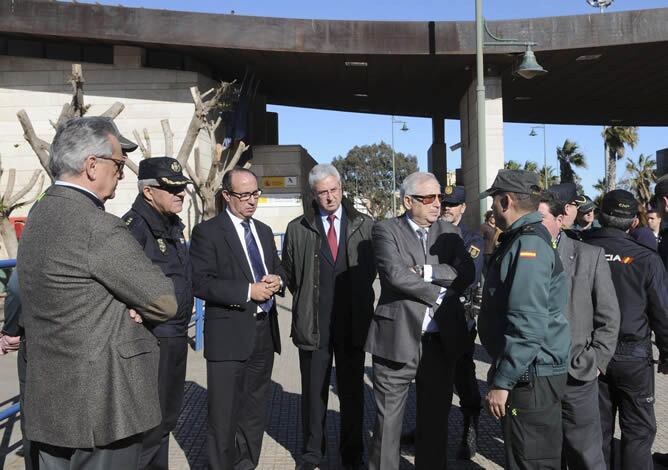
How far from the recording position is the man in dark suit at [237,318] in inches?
157

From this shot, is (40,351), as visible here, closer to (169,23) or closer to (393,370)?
(393,370)

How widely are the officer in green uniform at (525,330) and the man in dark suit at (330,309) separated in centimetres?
152

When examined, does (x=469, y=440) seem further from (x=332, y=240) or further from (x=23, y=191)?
(x=23, y=191)

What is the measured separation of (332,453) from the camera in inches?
187

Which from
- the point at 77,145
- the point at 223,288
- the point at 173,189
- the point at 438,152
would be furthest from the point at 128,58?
the point at 77,145

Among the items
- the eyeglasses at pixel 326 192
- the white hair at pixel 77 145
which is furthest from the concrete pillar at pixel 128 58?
the white hair at pixel 77 145

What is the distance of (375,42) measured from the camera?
57.4ft

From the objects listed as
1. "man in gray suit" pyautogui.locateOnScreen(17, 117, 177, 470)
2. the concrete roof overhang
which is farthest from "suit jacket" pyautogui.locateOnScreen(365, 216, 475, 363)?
the concrete roof overhang

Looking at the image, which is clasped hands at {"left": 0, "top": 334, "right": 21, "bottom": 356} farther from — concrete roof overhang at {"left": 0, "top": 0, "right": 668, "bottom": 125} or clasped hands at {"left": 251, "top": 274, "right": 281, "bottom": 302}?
concrete roof overhang at {"left": 0, "top": 0, "right": 668, "bottom": 125}

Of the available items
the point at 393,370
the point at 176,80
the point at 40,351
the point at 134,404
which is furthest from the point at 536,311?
the point at 176,80

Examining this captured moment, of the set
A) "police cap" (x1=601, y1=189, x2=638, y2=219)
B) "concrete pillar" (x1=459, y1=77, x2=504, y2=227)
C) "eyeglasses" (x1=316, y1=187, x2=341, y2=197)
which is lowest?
"police cap" (x1=601, y1=189, x2=638, y2=219)

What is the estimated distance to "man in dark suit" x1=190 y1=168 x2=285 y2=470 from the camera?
157 inches

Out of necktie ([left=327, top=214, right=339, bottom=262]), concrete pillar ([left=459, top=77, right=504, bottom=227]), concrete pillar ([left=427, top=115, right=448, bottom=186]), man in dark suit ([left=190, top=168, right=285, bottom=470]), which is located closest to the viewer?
man in dark suit ([left=190, top=168, right=285, bottom=470])

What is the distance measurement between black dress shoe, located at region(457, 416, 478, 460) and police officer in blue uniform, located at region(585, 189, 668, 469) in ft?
3.53
